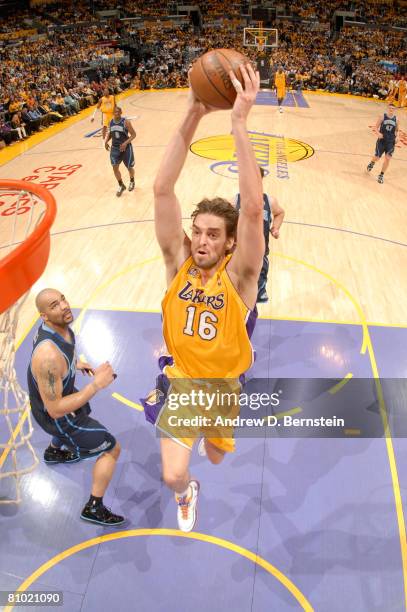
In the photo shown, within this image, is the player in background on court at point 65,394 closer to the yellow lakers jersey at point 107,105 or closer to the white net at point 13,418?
the white net at point 13,418

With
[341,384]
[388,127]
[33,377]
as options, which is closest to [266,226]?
[341,384]

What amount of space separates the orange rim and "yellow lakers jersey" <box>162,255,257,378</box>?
2.65 feet

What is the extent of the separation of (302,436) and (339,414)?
1.59 feet

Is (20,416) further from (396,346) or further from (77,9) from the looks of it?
(77,9)

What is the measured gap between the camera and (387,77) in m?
22.8

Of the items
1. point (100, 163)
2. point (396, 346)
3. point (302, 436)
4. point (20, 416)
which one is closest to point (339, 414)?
point (302, 436)

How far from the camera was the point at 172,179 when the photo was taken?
2.38 meters

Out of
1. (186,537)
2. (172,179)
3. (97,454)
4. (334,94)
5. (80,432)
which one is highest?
(172,179)

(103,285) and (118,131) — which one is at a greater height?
(118,131)

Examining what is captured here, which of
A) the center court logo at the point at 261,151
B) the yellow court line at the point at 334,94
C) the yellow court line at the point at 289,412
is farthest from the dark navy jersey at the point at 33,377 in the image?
the yellow court line at the point at 334,94

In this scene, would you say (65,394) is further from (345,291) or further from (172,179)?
(345,291)

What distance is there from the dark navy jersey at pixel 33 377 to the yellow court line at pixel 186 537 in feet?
3.09

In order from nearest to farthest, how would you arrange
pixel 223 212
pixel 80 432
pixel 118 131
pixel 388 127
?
pixel 223 212
pixel 80 432
pixel 118 131
pixel 388 127

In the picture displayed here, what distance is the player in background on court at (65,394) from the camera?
9.07 feet
